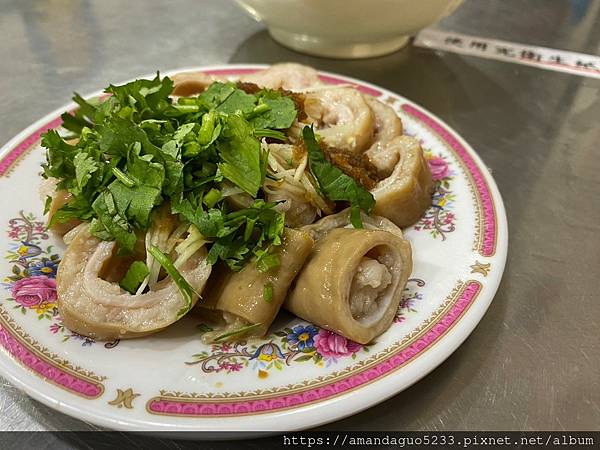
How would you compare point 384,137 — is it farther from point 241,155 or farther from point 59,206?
point 59,206

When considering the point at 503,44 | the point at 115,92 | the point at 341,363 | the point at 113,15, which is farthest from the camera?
the point at 113,15

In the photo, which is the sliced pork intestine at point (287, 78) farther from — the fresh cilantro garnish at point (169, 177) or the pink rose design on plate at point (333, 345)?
the pink rose design on plate at point (333, 345)

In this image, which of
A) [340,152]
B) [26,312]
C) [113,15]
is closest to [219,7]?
[113,15]

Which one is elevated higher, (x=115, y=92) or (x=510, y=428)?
(x=115, y=92)

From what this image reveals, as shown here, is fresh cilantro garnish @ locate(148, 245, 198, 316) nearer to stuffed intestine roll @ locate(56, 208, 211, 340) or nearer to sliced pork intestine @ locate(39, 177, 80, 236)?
stuffed intestine roll @ locate(56, 208, 211, 340)

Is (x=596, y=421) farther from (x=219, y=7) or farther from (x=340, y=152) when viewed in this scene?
(x=219, y=7)
